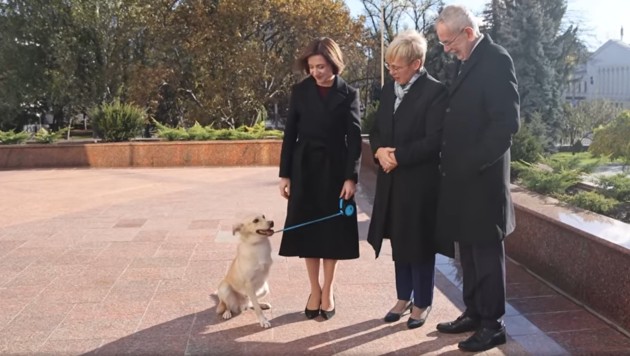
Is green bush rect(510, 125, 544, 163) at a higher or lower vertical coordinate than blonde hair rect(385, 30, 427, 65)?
lower

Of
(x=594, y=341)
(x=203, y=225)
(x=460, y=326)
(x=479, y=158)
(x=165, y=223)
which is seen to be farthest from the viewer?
(x=165, y=223)

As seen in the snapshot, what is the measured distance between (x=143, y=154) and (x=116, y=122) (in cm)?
113

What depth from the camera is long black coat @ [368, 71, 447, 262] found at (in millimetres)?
3721

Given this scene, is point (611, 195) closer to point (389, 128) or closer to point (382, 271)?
point (382, 271)

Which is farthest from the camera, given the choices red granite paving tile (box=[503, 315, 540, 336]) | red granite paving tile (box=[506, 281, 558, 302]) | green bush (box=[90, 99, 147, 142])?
green bush (box=[90, 99, 147, 142])

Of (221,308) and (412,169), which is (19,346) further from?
(412,169)

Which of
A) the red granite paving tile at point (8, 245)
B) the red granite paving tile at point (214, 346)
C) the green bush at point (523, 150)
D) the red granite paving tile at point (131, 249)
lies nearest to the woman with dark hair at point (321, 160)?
the red granite paving tile at point (214, 346)

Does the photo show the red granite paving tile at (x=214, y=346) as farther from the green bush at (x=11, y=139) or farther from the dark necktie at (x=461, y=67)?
the green bush at (x=11, y=139)

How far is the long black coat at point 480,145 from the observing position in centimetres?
340

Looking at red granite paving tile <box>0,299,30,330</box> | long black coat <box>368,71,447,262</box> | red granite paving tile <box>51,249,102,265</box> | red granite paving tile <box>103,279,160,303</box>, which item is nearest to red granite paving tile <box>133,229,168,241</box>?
red granite paving tile <box>51,249,102,265</box>

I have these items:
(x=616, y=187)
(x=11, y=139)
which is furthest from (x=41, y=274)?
(x=11, y=139)

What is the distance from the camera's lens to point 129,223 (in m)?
7.87

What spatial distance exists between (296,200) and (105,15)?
23997mm

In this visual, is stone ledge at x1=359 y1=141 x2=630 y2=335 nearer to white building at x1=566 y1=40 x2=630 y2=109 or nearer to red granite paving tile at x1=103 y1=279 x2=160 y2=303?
red granite paving tile at x1=103 y1=279 x2=160 y2=303
